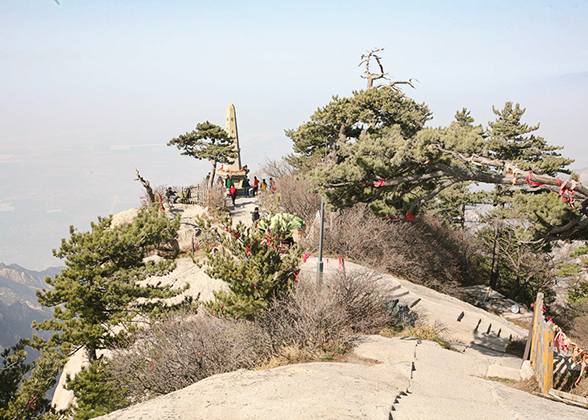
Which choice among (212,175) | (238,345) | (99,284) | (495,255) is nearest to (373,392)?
(238,345)

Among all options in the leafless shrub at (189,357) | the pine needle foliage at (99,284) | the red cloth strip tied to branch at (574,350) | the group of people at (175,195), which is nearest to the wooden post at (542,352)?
the red cloth strip tied to branch at (574,350)

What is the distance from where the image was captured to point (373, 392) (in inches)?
205

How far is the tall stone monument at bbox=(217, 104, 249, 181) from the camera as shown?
3472cm

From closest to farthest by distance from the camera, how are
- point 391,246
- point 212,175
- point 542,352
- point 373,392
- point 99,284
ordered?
point 373,392 → point 542,352 → point 99,284 → point 391,246 → point 212,175

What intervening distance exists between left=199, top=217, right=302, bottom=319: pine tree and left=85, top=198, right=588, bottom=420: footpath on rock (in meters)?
1.73

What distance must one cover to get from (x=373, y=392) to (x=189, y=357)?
350cm

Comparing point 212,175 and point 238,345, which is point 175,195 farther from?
point 238,345

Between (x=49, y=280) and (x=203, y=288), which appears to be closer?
(x=49, y=280)

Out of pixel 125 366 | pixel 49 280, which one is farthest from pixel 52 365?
pixel 125 366

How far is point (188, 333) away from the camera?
789 cm

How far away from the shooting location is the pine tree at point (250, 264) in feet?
25.7

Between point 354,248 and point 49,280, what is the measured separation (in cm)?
1232

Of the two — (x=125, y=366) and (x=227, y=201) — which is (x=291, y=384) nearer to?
(x=125, y=366)

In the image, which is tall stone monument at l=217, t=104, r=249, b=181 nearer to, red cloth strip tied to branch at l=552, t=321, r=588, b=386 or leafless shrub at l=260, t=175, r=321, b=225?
leafless shrub at l=260, t=175, r=321, b=225
